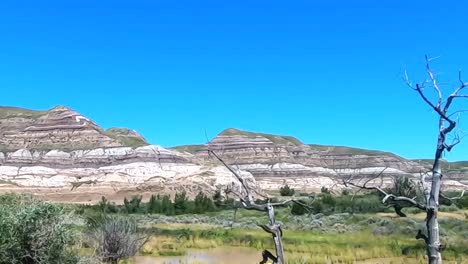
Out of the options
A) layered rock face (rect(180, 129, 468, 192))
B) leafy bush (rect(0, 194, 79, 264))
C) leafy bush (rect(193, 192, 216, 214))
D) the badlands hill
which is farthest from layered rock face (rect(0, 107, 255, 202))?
leafy bush (rect(0, 194, 79, 264))

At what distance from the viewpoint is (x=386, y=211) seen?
5212cm

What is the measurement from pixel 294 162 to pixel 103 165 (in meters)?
57.6

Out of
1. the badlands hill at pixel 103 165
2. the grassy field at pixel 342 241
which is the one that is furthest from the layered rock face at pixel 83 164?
the grassy field at pixel 342 241

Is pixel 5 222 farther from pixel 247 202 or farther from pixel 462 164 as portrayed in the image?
pixel 462 164

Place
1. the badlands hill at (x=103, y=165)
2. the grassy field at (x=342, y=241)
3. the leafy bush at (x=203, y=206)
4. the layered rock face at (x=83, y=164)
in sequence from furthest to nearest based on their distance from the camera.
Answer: the badlands hill at (x=103, y=165)
the layered rock face at (x=83, y=164)
the leafy bush at (x=203, y=206)
the grassy field at (x=342, y=241)

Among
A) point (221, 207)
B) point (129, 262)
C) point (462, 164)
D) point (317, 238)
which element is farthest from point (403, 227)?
point (462, 164)

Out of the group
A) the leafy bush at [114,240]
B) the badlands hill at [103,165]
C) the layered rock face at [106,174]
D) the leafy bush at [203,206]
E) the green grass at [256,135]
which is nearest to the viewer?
the leafy bush at [114,240]

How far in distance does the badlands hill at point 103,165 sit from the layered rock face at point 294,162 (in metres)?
0.28

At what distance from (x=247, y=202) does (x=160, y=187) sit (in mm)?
85922

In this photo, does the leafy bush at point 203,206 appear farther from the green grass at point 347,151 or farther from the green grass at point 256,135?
the green grass at point 347,151

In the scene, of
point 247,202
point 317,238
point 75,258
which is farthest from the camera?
point 317,238

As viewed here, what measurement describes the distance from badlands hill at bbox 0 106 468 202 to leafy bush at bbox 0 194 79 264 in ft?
226

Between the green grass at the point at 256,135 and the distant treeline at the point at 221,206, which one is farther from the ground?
the green grass at the point at 256,135

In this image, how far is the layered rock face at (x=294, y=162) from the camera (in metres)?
132
